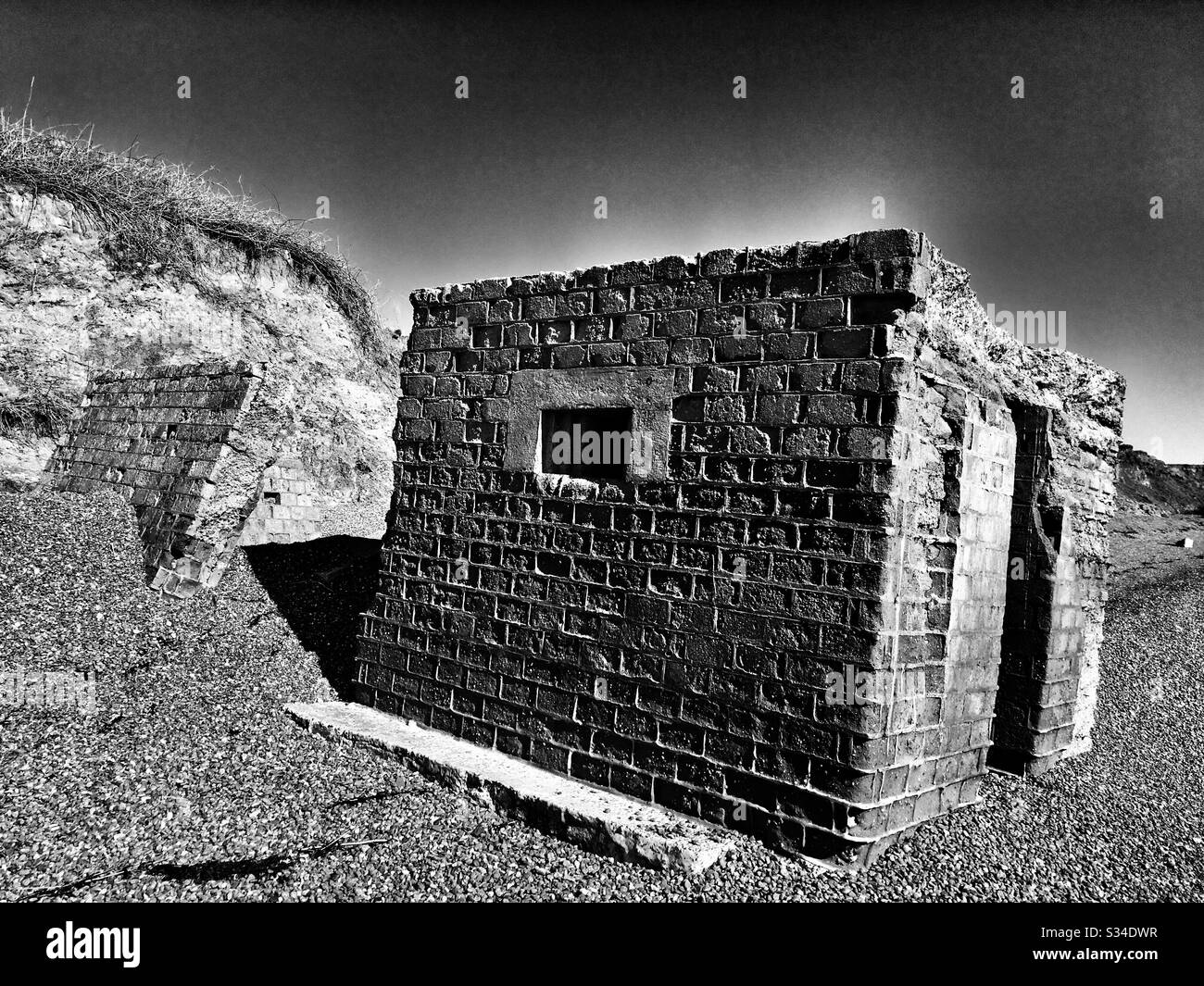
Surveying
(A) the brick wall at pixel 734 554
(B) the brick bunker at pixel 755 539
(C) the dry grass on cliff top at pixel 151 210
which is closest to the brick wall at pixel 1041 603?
(B) the brick bunker at pixel 755 539

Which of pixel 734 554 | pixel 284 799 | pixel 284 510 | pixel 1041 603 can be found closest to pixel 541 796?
pixel 284 799

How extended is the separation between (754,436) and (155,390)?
263 inches

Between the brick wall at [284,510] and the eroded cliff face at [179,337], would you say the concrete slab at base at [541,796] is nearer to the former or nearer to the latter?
the eroded cliff face at [179,337]

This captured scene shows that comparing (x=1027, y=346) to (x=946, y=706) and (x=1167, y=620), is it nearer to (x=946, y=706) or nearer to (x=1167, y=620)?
(x=946, y=706)

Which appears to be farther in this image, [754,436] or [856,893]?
[754,436]

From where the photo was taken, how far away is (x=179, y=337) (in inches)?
424

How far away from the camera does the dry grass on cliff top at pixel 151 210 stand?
10047 mm

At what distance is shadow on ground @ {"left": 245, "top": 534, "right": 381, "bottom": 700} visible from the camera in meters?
6.21

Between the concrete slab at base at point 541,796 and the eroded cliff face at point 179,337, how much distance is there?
137 inches

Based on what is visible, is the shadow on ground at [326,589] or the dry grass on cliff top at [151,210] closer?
the shadow on ground at [326,589]

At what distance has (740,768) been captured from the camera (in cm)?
396

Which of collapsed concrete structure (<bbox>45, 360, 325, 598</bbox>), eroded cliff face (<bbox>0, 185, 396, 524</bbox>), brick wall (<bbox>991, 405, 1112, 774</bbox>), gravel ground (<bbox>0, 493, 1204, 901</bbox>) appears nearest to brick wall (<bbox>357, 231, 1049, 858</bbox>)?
gravel ground (<bbox>0, 493, 1204, 901</bbox>)

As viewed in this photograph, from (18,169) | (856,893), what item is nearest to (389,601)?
(856,893)

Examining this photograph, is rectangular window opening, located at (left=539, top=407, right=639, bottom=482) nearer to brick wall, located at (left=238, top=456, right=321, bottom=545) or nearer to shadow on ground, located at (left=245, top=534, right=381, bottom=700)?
shadow on ground, located at (left=245, top=534, right=381, bottom=700)
